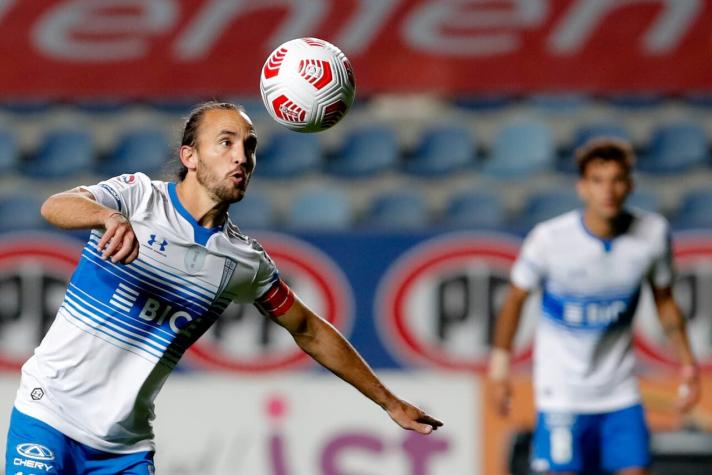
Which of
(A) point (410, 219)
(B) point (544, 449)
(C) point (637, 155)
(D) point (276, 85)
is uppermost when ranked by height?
(C) point (637, 155)

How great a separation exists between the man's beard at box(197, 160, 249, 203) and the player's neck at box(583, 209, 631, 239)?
2698mm

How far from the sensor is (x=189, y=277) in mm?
4410

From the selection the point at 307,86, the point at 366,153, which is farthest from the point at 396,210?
the point at 307,86

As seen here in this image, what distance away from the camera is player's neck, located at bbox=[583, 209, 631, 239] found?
6527 millimetres

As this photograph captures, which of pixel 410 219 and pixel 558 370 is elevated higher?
pixel 410 219

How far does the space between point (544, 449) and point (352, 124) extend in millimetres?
4307

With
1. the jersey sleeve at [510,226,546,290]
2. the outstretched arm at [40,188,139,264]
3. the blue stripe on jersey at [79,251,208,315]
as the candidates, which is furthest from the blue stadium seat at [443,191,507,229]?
the outstretched arm at [40,188,139,264]

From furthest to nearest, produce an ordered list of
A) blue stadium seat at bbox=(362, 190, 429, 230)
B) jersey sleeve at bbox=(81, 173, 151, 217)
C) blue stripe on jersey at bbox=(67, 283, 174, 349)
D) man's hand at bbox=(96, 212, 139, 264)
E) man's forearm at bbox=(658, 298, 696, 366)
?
blue stadium seat at bbox=(362, 190, 429, 230), man's forearm at bbox=(658, 298, 696, 366), blue stripe on jersey at bbox=(67, 283, 174, 349), jersey sleeve at bbox=(81, 173, 151, 217), man's hand at bbox=(96, 212, 139, 264)

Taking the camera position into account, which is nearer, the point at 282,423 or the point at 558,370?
the point at 558,370

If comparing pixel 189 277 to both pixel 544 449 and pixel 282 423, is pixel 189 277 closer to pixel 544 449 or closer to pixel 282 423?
pixel 544 449

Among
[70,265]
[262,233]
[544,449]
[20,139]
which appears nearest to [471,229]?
[262,233]

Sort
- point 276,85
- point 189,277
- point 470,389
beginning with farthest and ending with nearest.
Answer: point 470,389 < point 276,85 < point 189,277

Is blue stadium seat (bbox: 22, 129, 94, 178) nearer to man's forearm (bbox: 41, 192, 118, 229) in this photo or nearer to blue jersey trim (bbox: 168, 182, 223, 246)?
blue jersey trim (bbox: 168, 182, 223, 246)

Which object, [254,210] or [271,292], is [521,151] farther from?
[271,292]
